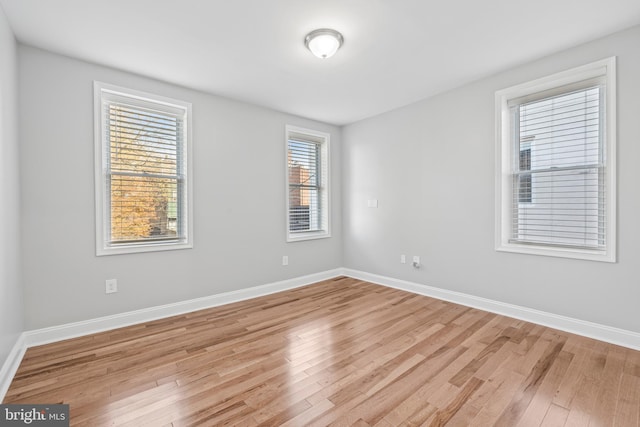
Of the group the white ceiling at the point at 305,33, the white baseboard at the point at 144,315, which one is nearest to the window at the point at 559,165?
the white ceiling at the point at 305,33

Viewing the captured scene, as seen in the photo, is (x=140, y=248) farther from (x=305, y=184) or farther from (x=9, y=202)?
(x=305, y=184)

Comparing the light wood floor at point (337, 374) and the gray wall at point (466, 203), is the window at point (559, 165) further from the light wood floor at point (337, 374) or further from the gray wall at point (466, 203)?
the light wood floor at point (337, 374)

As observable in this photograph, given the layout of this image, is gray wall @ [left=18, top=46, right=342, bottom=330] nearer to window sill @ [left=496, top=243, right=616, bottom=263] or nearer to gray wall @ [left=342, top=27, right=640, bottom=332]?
gray wall @ [left=342, top=27, right=640, bottom=332]

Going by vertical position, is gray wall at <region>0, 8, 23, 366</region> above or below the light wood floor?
above

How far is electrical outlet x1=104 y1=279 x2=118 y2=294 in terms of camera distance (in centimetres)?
286

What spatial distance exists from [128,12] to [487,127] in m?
3.46

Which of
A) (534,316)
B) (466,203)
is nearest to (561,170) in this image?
(466,203)

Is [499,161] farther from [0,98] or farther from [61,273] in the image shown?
[61,273]

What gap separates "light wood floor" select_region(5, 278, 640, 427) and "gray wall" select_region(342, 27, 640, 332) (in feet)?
1.31

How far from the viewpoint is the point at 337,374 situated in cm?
206

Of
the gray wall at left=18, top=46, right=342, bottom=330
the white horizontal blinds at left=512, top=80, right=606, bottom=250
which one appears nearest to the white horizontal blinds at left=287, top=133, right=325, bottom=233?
the gray wall at left=18, top=46, right=342, bottom=330

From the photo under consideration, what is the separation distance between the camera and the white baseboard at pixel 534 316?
243 cm

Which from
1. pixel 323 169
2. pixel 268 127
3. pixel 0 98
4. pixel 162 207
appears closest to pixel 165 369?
pixel 162 207

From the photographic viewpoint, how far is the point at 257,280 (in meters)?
3.98
